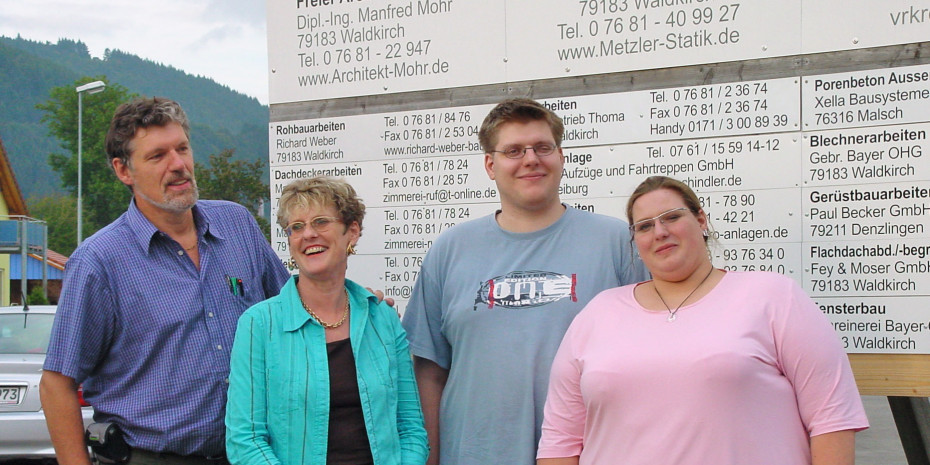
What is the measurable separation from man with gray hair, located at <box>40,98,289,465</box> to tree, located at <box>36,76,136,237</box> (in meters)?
59.7

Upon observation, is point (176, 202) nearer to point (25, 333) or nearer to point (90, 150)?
point (25, 333)

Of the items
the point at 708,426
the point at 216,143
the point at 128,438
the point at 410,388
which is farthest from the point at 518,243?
the point at 216,143

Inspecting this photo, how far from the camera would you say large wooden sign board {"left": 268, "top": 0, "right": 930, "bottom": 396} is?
10.9 ft

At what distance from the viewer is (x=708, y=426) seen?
2.36 m

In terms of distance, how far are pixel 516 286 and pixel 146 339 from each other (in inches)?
47.3

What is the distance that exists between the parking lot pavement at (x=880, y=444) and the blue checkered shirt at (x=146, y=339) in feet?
22.1

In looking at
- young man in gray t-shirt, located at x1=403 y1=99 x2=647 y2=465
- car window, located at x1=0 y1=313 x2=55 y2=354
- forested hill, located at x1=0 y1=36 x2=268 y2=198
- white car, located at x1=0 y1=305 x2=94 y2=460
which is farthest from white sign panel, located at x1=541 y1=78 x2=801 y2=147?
forested hill, located at x1=0 y1=36 x2=268 y2=198

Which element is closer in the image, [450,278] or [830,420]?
[830,420]

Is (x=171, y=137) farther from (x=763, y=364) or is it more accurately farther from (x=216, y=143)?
(x=216, y=143)

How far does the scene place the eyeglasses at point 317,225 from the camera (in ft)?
9.32

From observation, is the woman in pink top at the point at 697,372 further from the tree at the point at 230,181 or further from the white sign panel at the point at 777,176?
the tree at the point at 230,181

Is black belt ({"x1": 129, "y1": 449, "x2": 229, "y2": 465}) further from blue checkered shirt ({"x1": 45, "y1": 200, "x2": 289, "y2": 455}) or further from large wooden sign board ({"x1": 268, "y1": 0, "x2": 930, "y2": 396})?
large wooden sign board ({"x1": 268, "y1": 0, "x2": 930, "y2": 396})

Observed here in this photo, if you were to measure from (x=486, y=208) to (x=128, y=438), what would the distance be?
1741mm

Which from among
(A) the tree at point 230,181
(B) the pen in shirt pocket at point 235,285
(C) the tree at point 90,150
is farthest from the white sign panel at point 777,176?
(C) the tree at point 90,150
